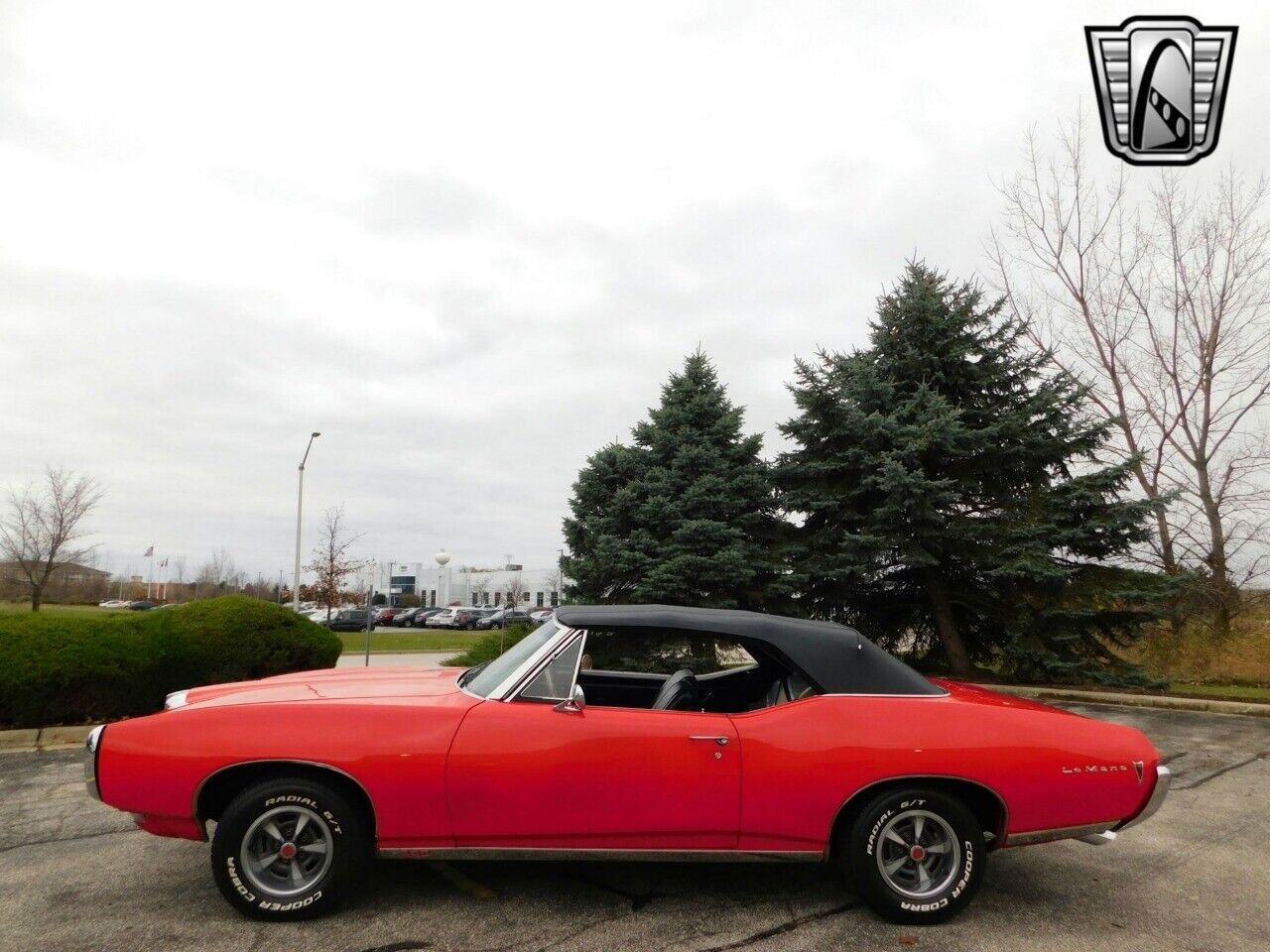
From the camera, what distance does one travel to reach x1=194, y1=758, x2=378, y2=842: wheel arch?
3.73 meters

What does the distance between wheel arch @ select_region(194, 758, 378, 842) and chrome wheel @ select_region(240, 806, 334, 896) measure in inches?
6.0

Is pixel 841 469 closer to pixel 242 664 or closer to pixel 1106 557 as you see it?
pixel 1106 557

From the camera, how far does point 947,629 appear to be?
1546 cm

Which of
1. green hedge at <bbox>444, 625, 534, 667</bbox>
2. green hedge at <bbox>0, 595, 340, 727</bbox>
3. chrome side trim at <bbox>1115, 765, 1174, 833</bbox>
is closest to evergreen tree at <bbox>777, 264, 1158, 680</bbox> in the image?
green hedge at <bbox>444, 625, 534, 667</bbox>

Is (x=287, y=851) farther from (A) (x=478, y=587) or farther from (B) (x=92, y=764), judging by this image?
(A) (x=478, y=587)

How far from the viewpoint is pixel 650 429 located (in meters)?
16.5

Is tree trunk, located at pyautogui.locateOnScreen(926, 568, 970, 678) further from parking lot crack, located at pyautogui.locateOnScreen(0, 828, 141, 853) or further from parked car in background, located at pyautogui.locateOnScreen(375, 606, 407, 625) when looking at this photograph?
parked car in background, located at pyautogui.locateOnScreen(375, 606, 407, 625)

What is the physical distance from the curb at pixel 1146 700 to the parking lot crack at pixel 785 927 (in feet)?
24.7

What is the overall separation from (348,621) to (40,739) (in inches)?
1527

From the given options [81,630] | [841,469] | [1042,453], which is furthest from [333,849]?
[1042,453]

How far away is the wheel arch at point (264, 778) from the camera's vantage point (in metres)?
3.73

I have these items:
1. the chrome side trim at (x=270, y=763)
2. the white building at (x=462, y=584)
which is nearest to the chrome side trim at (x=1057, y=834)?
the chrome side trim at (x=270, y=763)

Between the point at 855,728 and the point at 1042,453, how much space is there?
43.0 feet

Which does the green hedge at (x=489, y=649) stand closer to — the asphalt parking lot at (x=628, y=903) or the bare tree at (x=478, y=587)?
the asphalt parking lot at (x=628, y=903)
